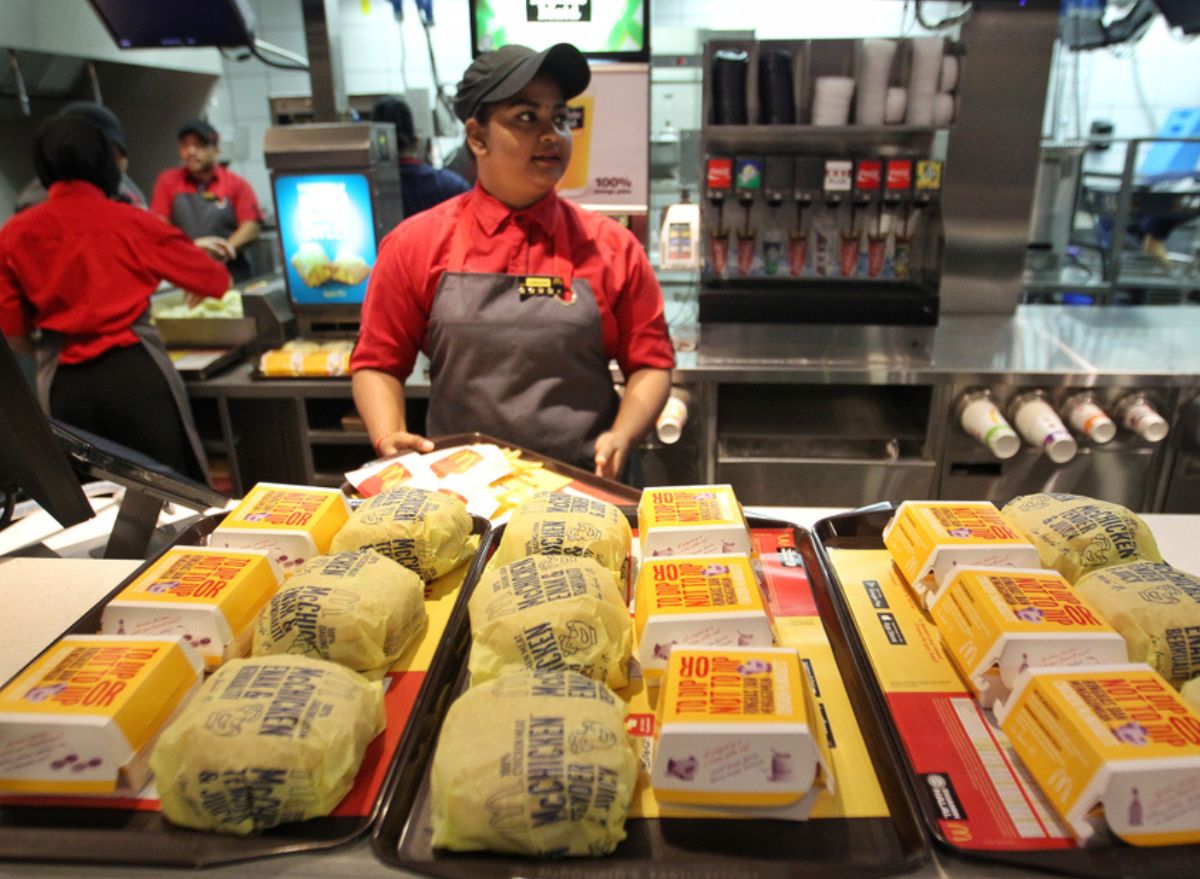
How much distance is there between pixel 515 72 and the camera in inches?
65.4

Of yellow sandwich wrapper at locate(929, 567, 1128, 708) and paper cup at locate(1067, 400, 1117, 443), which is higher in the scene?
yellow sandwich wrapper at locate(929, 567, 1128, 708)

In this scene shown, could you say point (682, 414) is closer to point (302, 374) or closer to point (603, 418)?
point (603, 418)

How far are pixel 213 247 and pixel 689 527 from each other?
10.6 ft

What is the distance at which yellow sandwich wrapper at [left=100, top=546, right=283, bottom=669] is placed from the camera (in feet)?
2.98

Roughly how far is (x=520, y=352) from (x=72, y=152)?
1876 mm

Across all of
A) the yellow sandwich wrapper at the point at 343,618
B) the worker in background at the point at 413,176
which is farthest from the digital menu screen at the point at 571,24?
the yellow sandwich wrapper at the point at 343,618

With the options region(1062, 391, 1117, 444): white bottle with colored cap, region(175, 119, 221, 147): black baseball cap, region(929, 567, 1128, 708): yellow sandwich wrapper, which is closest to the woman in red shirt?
region(175, 119, 221, 147): black baseball cap

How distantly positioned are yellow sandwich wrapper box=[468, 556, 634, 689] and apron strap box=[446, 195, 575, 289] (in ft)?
3.67

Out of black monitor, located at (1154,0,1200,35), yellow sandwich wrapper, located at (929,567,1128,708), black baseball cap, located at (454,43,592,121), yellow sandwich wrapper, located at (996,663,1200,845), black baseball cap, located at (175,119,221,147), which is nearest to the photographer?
yellow sandwich wrapper, located at (996,663,1200,845)

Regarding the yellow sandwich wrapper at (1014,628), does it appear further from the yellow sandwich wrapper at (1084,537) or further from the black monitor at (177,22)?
the black monitor at (177,22)

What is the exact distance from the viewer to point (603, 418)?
2031 mm

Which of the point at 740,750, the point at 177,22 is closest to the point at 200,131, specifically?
the point at 177,22

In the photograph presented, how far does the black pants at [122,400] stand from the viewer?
2.81 metres

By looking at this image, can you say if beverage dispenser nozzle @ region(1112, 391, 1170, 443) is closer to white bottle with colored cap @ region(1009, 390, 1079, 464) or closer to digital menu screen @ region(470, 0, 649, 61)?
white bottle with colored cap @ region(1009, 390, 1079, 464)
